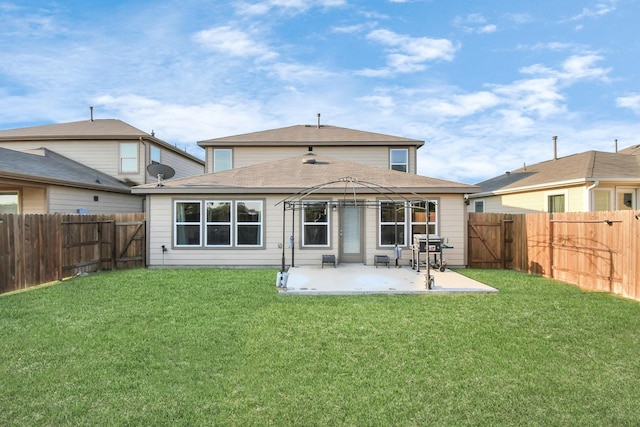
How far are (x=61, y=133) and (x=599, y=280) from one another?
2283 cm

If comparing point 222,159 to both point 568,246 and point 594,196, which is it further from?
point 594,196

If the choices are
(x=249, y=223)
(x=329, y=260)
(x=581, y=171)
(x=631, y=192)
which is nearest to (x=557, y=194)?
(x=581, y=171)

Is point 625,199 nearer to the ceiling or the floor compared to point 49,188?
nearer to the floor

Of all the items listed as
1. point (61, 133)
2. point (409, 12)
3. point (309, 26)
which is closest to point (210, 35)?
point (309, 26)

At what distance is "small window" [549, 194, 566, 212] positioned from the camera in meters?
14.7

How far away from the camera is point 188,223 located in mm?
11656

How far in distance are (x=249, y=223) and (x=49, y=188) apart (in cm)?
770

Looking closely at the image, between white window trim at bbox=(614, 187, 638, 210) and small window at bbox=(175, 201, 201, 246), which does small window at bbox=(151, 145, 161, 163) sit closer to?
small window at bbox=(175, 201, 201, 246)

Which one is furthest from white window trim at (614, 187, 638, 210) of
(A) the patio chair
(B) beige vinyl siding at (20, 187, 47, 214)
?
(B) beige vinyl siding at (20, 187, 47, 214)

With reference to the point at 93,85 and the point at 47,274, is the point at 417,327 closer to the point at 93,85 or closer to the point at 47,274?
the point at 47,274

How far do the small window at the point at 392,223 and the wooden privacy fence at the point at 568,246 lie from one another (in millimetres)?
2364

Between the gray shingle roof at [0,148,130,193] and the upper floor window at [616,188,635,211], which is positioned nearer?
the gray shingle roof at [0,148,130,193]

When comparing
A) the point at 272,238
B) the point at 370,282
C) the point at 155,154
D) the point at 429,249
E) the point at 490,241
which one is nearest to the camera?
the point at 370,282

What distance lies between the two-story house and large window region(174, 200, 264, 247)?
531cm
